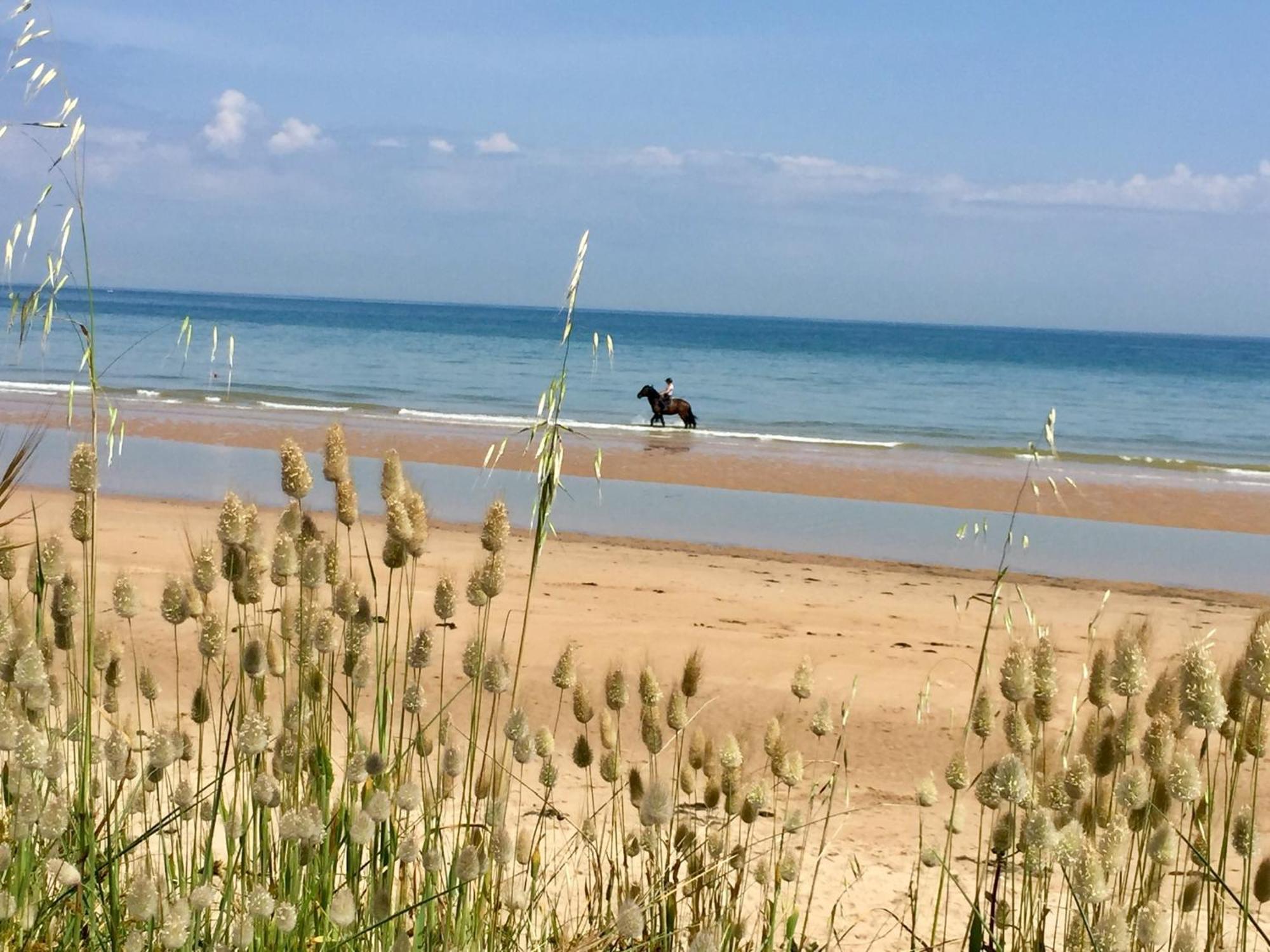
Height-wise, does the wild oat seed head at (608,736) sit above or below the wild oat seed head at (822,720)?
below

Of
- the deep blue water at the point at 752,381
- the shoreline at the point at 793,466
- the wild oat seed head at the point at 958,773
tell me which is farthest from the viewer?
the deep blue water at the point at 752,381

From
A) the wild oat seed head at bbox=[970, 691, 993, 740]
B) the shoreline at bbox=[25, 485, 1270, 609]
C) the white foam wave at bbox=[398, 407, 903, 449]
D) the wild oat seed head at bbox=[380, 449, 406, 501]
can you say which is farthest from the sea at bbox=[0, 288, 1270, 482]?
the shoreline at bbox=[25, 485, 1270, 609]

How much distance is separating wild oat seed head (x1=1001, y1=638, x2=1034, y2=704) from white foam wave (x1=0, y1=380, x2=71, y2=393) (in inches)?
1183

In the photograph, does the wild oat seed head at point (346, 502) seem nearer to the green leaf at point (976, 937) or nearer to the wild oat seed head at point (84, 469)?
the wild oat seed head at point (84, 469)

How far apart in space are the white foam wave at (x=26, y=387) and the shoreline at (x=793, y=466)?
2053mm

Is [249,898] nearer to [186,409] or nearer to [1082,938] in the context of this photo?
[1082,938]

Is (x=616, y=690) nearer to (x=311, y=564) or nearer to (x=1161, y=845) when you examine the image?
(x=311, y=564)

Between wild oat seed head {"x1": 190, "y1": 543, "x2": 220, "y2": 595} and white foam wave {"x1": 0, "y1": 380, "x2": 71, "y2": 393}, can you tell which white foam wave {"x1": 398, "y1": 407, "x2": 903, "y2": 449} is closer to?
white foam wave {"x1": 0, "y1": 380, "x2": 71, "y2": 393}

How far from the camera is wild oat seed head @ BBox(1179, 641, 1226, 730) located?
7.50 feet

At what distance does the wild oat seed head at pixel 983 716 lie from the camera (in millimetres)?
2852

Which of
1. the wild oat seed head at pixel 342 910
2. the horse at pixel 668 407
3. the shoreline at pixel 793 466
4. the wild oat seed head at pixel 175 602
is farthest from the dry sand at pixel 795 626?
the horse at pixel 668 407

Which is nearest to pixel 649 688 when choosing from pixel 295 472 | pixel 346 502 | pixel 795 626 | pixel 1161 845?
pixel 346 502

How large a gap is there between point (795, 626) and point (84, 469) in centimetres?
776

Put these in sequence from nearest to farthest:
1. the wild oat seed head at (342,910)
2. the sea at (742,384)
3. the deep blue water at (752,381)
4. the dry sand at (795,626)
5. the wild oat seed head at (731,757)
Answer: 1. the wild oat seed head at (342,910)
2. the wild oat seed head at (731,757)
3. the dry sand at (795,626)
4. the sea at (742,384)
5. the deep blue water at (752,381)
